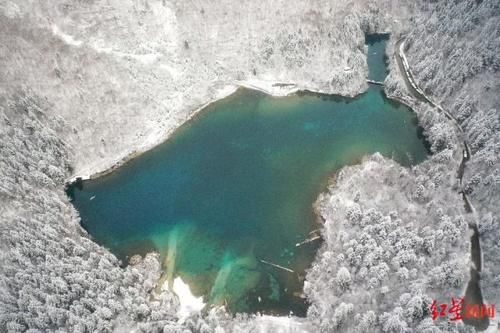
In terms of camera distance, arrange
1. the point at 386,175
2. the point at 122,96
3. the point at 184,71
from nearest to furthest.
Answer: the point at 386,175 → the point at 122,96 → the point at 184,71

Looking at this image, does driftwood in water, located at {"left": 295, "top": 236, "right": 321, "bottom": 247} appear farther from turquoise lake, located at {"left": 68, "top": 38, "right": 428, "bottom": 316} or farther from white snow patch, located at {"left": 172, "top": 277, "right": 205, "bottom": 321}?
white snow patch, located at {"left": 172, "top": 277, "right": 205, "bottom": 321}

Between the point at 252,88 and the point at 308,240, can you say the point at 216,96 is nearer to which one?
the point at 252,88

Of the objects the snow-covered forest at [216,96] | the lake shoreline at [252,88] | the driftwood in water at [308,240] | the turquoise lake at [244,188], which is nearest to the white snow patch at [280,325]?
the snow-covered forest at [216,96]

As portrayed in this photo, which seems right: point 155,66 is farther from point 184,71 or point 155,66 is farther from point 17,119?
point 17,119

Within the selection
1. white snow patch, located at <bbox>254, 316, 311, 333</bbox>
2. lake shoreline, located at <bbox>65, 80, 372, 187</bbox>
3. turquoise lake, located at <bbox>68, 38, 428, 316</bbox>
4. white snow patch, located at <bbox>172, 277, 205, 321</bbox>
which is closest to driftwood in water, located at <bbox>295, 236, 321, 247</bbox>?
turquoise lake, located at <bbox>68, 38, 428, 316</bbox>

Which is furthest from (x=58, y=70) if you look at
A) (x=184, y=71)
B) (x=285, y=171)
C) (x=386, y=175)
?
(x=386, y=175)

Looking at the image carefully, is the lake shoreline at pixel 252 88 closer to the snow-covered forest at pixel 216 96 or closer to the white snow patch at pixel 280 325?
the snow-covered forest at pixel 216 96
